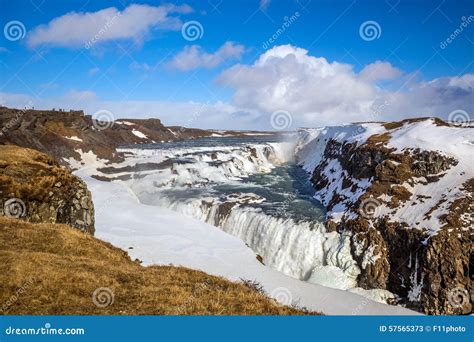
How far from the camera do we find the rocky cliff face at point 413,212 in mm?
24562

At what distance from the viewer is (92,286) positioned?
11750mm

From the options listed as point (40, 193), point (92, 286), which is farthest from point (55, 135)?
point (92, 286)

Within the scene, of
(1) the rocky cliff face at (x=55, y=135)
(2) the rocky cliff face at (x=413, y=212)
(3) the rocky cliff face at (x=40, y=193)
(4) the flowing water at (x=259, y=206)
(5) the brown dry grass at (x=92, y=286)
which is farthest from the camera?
(1) the rocky cliff face at (x=55, y=135)

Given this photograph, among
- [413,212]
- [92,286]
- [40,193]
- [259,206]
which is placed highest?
[259,206]

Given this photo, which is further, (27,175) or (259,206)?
(259,206)

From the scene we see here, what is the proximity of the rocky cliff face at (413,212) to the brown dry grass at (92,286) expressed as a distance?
16.9 m

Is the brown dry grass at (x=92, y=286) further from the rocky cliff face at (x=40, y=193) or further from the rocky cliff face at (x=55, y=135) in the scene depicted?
the rocky cliff face at (x=55, y=135)

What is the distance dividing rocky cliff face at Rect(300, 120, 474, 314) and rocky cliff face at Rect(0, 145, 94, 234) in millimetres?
20145

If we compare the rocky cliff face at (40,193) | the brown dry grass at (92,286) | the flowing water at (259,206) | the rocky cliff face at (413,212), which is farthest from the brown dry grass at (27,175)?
the rocky cliff face at (413,212)

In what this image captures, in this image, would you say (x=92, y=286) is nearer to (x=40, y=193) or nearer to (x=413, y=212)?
(x=40, y=193)

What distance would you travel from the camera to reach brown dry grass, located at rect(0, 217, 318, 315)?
10.4 m

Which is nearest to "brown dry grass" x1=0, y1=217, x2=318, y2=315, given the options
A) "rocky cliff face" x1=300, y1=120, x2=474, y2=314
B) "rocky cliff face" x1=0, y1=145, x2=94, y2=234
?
"rocky cliff face" x1=0, y1=145, x2=94, y2=234

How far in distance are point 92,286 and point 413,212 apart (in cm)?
2623

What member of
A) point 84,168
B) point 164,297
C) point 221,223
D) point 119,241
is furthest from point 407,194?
point 84,168
